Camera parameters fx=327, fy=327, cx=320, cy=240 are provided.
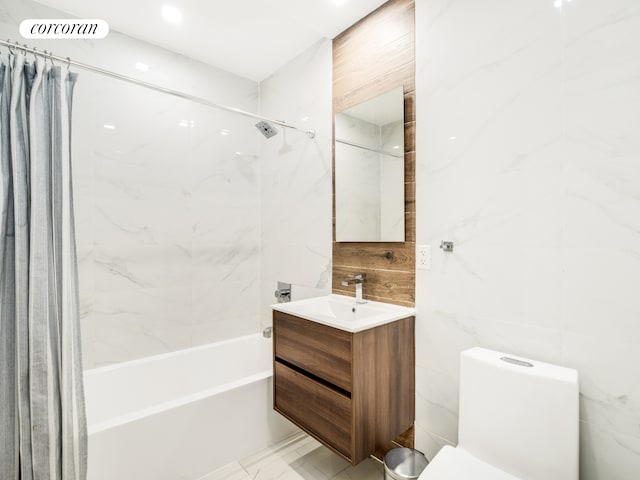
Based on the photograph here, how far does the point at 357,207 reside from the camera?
2020 millimetres

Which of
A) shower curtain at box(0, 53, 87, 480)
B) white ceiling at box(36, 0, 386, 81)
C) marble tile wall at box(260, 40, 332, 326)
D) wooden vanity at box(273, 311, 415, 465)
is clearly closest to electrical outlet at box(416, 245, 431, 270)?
wooden vanity at box(273, 311, 415, 465)

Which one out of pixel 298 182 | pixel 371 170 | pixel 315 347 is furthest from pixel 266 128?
pixel 315 347

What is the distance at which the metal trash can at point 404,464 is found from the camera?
1450 mm

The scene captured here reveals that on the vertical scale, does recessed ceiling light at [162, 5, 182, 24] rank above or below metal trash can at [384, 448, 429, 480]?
above

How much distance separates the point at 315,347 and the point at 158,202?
156cm

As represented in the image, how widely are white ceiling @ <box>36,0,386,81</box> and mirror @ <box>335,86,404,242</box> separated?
0.56m

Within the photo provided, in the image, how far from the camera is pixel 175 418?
162 cm

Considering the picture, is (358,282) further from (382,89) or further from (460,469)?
(382,89)

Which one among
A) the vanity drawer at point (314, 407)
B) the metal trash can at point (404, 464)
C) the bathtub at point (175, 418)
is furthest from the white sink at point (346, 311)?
the metal trash can at point (404, 464)

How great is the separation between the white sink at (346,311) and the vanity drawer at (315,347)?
4cm

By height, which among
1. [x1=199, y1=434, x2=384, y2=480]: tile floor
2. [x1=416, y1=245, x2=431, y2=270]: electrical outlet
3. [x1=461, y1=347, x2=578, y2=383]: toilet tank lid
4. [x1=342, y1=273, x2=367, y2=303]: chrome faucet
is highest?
[x1=416, y1=245, x2=431, y2=270]: electrical outlet

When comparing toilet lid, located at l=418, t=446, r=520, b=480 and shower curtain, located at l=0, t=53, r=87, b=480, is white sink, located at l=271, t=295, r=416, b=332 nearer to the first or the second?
toilet lid, located at l=418, t=446, r=520, b=480

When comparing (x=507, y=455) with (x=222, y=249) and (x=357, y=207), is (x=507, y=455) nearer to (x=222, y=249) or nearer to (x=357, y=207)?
(x=357, y=207)

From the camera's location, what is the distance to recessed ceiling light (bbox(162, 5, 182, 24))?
1.95m
